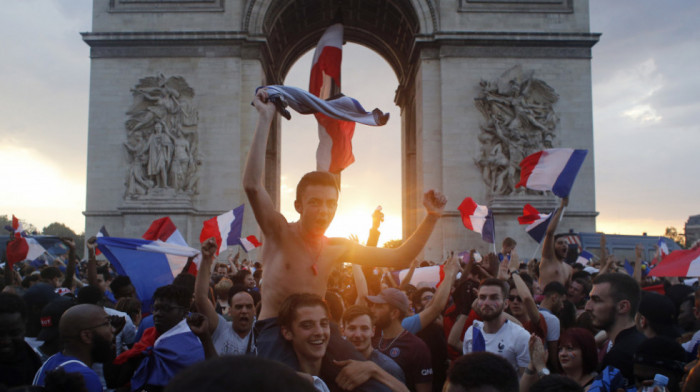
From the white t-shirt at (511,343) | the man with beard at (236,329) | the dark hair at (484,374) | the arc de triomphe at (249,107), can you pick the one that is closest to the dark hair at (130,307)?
the man with beard at (236,329)

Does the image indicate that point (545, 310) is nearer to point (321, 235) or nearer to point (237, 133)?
point (321, 235)

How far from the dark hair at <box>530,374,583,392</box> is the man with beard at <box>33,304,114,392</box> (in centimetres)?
267

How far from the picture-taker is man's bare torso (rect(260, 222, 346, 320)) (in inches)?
138

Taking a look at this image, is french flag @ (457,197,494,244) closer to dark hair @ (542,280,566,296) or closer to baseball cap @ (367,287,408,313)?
dark hair @ (542,280,566,296)

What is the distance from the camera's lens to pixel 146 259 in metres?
7.02

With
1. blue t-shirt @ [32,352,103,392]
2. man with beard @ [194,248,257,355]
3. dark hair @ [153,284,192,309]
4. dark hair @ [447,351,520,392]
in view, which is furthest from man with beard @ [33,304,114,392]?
dark hair @ [447,351,520,392]

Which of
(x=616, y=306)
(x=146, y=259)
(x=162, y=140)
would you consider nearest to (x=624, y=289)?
(x=616, y=306)

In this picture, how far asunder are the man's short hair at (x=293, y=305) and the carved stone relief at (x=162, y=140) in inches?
765

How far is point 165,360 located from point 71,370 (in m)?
0.59

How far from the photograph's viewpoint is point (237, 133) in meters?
22.6

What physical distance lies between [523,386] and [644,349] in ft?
2.75

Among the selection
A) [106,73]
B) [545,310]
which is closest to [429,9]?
[106,73]

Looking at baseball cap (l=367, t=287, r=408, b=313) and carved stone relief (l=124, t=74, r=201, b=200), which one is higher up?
carved stone relief (l=124, t=74, r=201, b=200)

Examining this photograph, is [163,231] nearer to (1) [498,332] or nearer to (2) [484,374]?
(1) [498,332]
